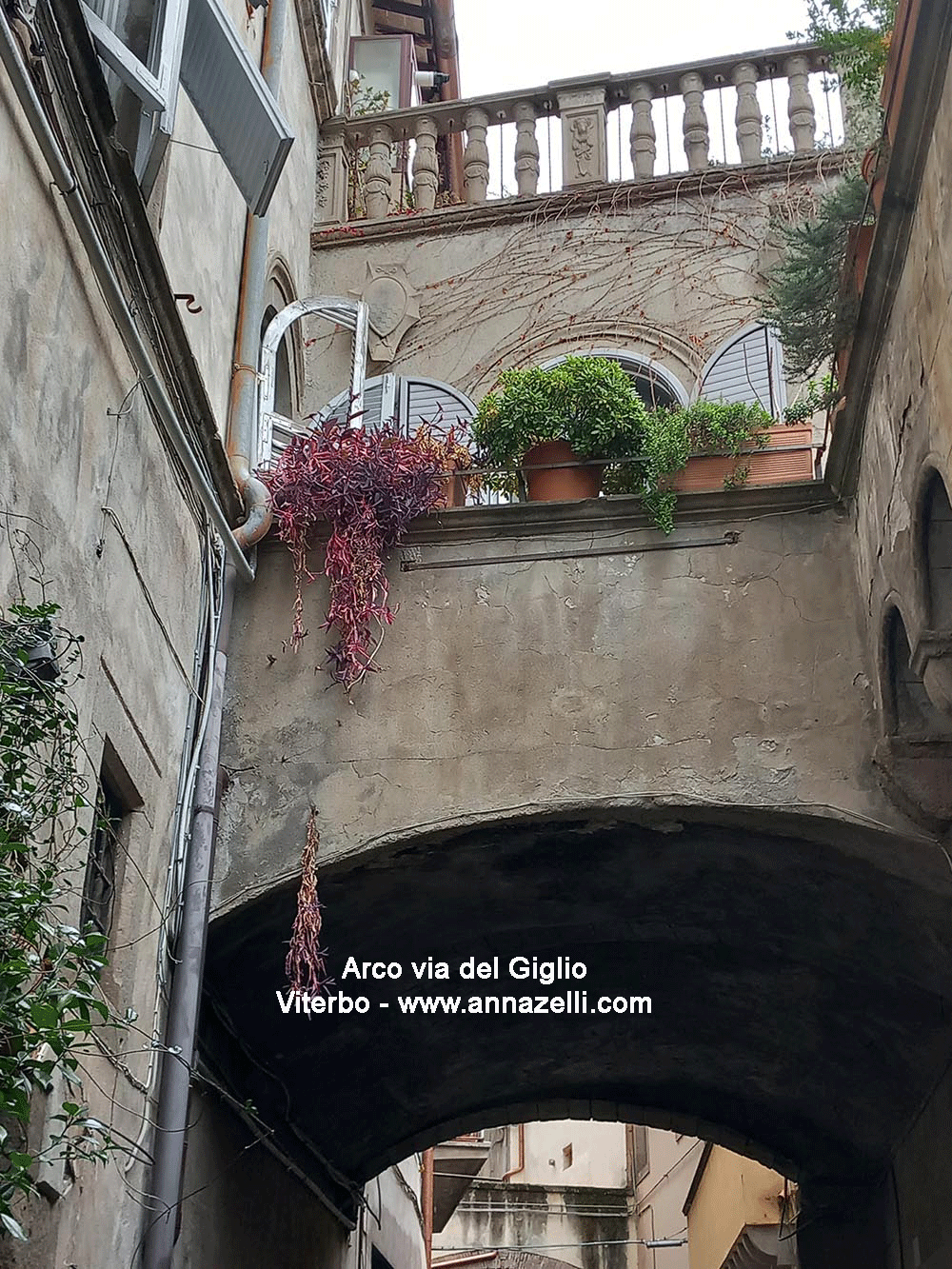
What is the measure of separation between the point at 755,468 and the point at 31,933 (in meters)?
5.20

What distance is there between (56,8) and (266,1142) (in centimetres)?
701

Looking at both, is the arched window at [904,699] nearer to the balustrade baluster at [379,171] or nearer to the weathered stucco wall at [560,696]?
the weathered stucco wall at [560,696]

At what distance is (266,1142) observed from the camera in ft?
31.1

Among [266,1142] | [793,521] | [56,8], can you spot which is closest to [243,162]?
[56,8]

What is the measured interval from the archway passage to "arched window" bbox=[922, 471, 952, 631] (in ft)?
4.98

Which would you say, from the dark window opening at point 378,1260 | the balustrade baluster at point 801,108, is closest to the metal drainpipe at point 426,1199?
the dark window opening at point 378,1260

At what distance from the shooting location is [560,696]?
7555mm

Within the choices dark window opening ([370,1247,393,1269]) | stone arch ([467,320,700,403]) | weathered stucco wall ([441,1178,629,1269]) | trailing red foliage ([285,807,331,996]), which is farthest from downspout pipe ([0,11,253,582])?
weathered stucco wall ([441,1178,629,1269])

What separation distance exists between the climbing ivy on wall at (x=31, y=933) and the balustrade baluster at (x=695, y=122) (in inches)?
295

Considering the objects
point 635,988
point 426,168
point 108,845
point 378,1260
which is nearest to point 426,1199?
point 378,1260

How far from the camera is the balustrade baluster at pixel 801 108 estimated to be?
10977mm

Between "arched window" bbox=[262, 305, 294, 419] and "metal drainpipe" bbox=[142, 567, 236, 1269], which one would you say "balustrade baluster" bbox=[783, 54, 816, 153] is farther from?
"metal drainpipe" bbox=[142, 567, 236, 1269]

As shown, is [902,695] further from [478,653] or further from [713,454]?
[478,653]

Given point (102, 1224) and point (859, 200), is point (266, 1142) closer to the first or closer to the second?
point (102, 1224)
